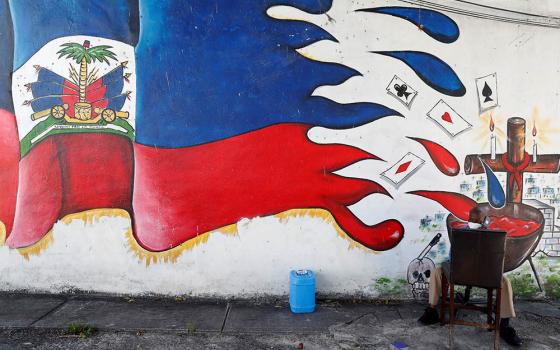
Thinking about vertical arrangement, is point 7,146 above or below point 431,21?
below

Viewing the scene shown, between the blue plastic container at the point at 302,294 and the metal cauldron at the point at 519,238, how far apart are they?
233cm

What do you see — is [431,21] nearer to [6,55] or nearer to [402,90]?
[402,90]

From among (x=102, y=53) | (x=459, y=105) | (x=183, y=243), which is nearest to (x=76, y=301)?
(x=183, y=243)

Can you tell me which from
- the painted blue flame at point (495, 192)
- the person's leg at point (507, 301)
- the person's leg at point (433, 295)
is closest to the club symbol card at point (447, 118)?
the painted blue flame at point (495, 192)

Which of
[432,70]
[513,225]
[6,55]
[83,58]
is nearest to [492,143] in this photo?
[513,225]

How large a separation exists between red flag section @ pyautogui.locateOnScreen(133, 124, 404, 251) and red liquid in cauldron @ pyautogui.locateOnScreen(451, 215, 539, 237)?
141 cm

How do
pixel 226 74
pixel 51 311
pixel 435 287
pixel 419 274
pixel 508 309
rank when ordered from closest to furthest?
pixel 508 309 < pixel 435 287 < pixel 51 311 < pixel 226 74 < pixel 419 274

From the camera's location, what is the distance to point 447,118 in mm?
5234

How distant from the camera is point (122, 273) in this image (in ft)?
17.3

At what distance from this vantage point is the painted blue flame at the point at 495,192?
5293mm

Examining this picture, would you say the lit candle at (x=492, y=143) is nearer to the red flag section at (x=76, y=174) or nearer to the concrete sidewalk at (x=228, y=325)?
the concrete sidewalk at (x=228, y=325)

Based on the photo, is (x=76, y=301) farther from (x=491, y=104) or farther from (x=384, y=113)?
(x=491, y=104)

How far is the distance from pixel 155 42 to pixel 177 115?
899 millimetres

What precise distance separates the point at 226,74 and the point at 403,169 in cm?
239
